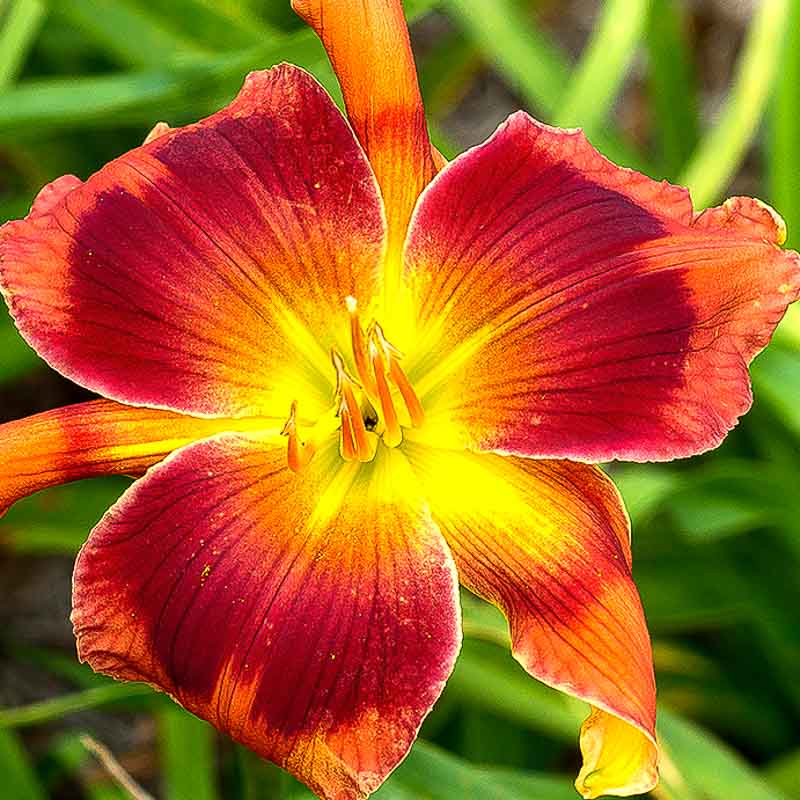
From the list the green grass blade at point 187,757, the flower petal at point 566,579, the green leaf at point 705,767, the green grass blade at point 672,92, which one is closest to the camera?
the flower petal at point 566,579

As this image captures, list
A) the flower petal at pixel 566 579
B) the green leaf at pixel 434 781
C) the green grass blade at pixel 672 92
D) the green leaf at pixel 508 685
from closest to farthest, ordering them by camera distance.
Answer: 1. the flower petal at pixel 566 579
2. the green leaf at pixel 434 781
3. the green leaf at pixel 508 685
4. the green grass blade at pixel 672 92

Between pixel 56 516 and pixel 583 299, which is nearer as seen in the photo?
pixel 583 299

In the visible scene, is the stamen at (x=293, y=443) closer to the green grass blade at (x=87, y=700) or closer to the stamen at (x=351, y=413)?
the stamen at (x=351, y=413)

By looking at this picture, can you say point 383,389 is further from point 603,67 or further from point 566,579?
point 603,67

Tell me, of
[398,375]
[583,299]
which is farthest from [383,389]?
[583,299]

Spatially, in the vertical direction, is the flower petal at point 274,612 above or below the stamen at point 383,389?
below

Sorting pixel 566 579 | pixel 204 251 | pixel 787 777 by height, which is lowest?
pixel 787 777

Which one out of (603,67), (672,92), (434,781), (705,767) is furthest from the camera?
(672,92)

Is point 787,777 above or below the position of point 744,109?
below

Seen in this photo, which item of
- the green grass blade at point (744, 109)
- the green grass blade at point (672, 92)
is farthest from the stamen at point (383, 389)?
the green grass blade at point (672, 92)
